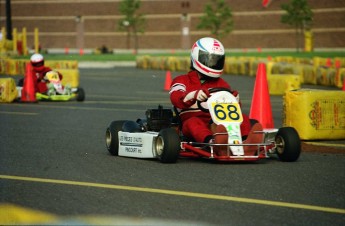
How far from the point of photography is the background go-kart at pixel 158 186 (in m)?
6.50

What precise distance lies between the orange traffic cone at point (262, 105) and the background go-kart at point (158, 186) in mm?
1803

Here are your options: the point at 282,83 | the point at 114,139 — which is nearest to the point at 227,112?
the point at 114,139

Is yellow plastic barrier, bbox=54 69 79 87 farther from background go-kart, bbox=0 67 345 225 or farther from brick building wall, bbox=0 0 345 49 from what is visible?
brick building wall, bbox=0 0 345 49

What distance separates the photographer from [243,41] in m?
76.9

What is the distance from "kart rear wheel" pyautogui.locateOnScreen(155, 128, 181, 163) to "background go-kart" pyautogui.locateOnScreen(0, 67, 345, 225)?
3.7 inches

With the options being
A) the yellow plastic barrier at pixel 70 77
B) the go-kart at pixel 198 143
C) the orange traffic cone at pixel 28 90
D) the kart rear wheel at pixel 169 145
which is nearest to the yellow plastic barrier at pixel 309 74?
the yellow plastic barrier at pixel 70 77

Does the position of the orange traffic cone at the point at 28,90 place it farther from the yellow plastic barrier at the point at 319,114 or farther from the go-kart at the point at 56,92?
the yellow plastic barrier at the point at 319,114

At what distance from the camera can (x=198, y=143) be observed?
9352mm

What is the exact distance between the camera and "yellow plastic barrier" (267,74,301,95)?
23922 millimetres

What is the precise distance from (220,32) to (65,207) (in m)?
72.2

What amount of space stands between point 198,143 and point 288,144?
94cm

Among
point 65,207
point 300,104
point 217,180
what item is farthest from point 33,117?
point 65,207

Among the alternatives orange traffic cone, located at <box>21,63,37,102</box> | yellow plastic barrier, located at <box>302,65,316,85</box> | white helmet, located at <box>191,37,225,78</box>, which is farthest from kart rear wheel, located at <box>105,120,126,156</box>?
yellow plastic barrier, located at <box>302,65,316,85</box>

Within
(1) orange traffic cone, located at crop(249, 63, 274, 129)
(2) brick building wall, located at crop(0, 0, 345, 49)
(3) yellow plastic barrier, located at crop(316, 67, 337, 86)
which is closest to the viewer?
(1) orange traffic cone, located at crop(249, 63, 274, 129)
